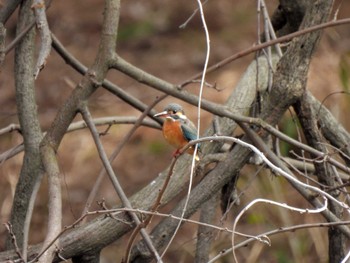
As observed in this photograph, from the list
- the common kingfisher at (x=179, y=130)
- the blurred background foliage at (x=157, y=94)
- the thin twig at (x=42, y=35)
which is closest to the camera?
the thin twig at (x=42, y=35)

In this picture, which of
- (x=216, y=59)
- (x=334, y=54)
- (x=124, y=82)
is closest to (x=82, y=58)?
(x=124, y=82)

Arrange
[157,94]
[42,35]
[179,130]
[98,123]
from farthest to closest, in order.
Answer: [157,94], [98,123], [179,130], [42,35]

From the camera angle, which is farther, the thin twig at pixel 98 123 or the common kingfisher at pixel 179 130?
the thin twig at pixel 98 123

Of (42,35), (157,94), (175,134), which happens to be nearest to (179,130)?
(175,134)

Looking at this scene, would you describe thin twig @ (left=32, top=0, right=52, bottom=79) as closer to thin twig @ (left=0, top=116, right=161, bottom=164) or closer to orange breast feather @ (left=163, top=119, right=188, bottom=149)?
orange breast feather @ (left=163, top=119, right=188, bottom=149)

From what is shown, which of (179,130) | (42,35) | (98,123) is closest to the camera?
(42,35)

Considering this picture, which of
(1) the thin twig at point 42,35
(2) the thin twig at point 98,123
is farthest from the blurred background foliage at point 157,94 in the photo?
(1) the thin twig at point 42,35

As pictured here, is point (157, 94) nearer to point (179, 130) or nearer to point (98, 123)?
point (98, 123)

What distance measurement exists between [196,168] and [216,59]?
15.7 ft

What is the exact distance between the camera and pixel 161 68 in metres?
8.73

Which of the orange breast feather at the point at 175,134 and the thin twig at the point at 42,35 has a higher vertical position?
the thin twig at the point at 42,35

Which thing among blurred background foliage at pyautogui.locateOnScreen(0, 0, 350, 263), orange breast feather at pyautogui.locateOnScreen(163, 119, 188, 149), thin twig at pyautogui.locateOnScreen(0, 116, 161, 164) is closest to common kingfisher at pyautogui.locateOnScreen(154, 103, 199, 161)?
orange breast feather at pyautogui.locateOnScreen(163, 119, 188, 149)

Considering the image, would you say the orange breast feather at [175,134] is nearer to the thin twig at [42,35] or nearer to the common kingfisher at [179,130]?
the common kingfisher at [179,130]

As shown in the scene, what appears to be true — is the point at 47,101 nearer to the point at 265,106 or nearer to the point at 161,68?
the point at 161,68
